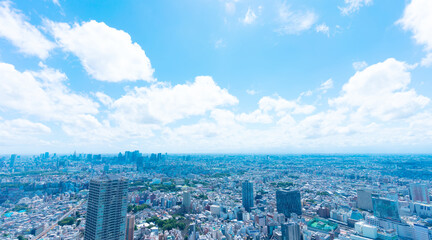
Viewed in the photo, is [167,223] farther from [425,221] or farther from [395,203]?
[425,221]

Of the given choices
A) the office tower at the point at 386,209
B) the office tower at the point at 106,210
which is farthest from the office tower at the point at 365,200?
the office tower at the point at 106,210

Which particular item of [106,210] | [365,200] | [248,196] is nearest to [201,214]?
[248,196]

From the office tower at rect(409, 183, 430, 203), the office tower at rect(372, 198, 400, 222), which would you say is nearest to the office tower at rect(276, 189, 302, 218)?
the office tower at rect(372, 198, 400, 222)

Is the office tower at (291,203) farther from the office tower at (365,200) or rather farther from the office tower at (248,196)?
the office tower at (365,200)

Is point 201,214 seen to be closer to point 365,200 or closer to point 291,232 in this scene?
point 291,232

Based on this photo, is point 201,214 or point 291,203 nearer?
point 201,214

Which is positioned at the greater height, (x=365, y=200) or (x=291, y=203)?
(x=291, y=203)
